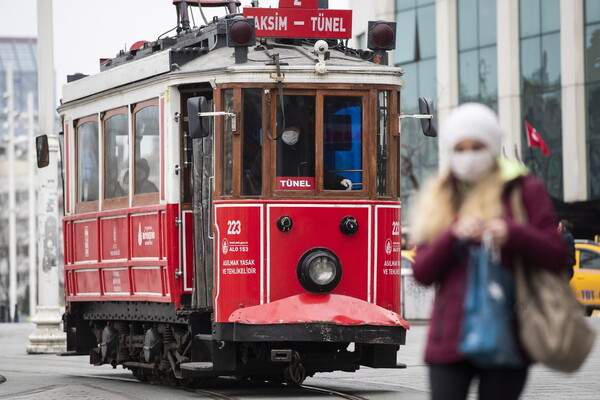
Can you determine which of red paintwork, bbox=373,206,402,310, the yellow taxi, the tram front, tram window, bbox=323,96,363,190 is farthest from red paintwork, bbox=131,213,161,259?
the yellow taxi

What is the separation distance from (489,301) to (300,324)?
8076 mm

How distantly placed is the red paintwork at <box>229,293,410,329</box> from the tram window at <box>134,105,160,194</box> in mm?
2157

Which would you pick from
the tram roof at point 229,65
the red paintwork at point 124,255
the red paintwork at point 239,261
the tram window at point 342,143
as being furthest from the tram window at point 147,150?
the tram window at point 342,143

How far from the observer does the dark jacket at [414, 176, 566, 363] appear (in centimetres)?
550

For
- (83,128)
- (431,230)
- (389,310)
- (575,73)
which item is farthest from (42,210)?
(575,73)

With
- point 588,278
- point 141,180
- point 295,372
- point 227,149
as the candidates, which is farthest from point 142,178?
point 588,278

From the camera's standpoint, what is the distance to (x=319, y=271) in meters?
13.8

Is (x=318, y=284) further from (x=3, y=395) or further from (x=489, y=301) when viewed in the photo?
(x=489, y=301)

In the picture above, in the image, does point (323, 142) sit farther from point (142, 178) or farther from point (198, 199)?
point (142, 178)

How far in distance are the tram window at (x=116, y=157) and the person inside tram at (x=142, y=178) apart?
28 centimetres

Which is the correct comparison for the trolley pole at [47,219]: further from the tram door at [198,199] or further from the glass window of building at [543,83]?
the glass window of building at [543,83]

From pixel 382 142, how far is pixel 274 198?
3.84 ft

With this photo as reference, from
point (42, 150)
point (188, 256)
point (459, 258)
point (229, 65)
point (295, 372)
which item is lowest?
point (295, 372)

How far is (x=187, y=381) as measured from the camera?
15445mm
